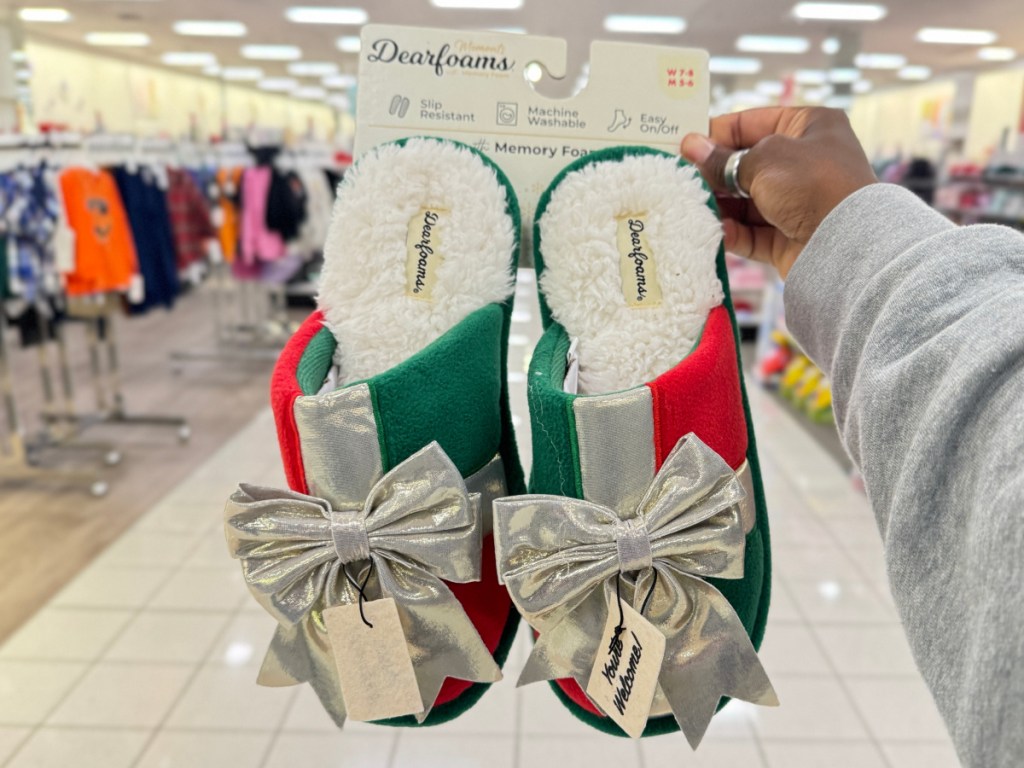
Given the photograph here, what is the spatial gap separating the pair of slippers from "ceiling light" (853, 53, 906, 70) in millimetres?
6199

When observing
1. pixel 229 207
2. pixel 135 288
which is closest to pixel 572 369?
pixel 135 288

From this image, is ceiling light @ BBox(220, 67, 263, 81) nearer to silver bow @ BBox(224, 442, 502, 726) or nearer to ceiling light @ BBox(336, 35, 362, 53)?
ceiling light @ BBox(336, 35, 362, 53)

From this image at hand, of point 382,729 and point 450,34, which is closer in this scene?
point 450,34

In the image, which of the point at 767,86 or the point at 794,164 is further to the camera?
the point at 767,86

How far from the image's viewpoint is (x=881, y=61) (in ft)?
19.6

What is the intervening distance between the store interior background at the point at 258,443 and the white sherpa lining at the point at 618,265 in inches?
5.1

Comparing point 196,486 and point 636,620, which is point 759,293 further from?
point 636,620

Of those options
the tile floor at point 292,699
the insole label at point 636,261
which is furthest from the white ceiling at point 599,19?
the insole label at point 636,261

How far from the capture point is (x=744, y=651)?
1.60ft

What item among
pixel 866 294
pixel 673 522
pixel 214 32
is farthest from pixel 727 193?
pixel 214 32

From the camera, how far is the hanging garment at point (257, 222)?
393 cm

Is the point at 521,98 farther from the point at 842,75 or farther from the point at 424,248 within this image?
the point at 842,75

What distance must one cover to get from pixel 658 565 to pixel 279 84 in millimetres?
8563

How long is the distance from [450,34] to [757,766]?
1.58 m
